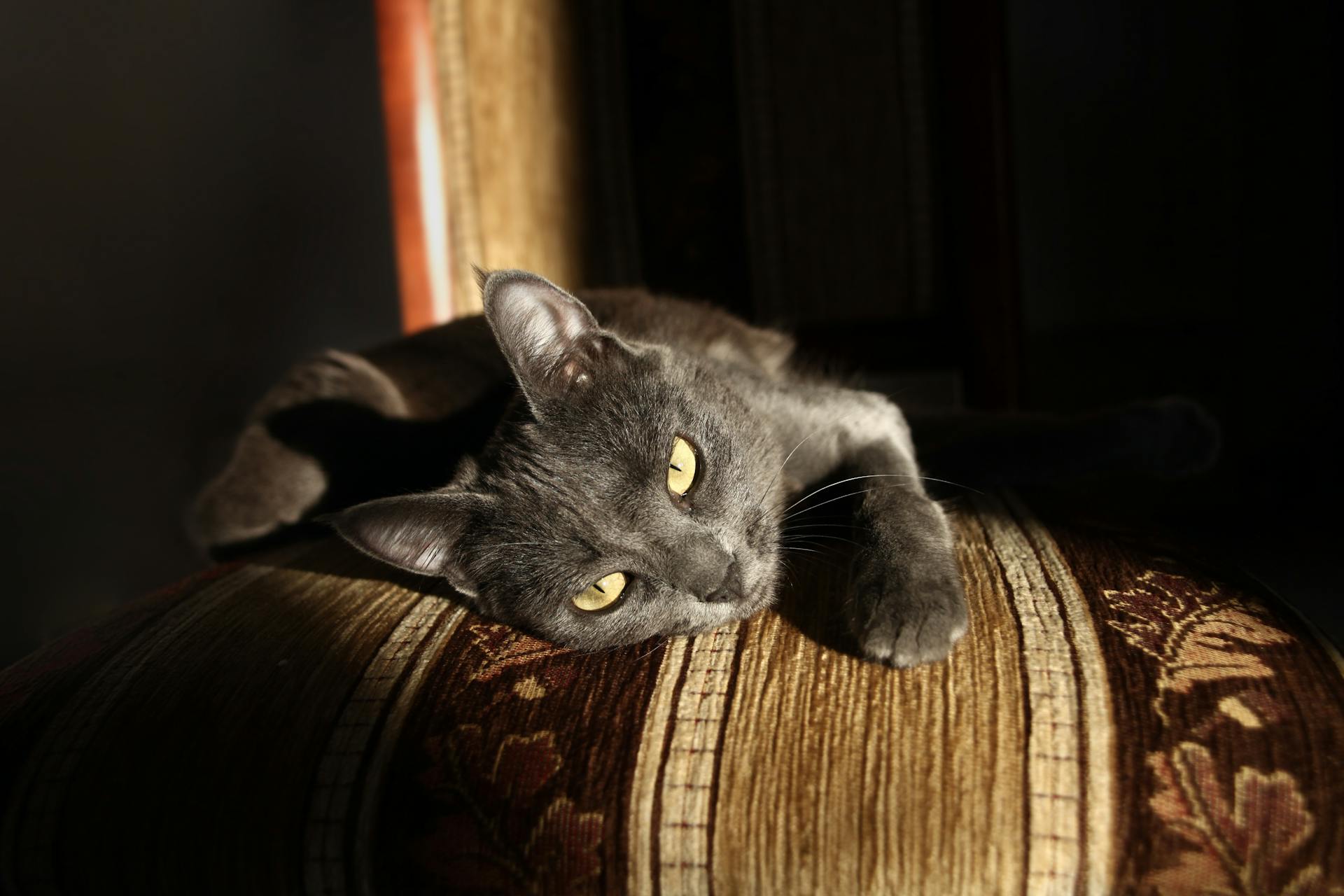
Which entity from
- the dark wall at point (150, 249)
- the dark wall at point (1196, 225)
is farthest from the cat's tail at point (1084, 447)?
the dark wall at point (150, 249)

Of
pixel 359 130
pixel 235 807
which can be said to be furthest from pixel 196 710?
pixel 359 130

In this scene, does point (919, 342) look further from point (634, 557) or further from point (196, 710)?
point (196, 710)

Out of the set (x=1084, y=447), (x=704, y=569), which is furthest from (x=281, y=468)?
(x=1084, y=447)

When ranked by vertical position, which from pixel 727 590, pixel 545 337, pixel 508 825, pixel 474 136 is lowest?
pixel 508 825

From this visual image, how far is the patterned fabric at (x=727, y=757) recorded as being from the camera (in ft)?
2.03

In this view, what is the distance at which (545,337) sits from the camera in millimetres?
941

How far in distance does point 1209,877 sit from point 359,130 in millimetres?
2590

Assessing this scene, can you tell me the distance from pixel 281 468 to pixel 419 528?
0.49 metres

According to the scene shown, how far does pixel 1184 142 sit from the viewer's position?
2174mm

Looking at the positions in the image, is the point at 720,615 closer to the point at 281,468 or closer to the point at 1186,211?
the point at 281,468

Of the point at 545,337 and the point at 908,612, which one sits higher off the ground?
the point at 545,337

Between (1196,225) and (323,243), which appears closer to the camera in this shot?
(1196,225)

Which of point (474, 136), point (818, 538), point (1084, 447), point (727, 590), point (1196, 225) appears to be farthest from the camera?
point (1196, 225)

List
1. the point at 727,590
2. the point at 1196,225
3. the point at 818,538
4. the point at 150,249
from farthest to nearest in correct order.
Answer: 1. the point at 1196,225
2. the point at 150,249
3. the point at 818,538
4. the point at 727,590
